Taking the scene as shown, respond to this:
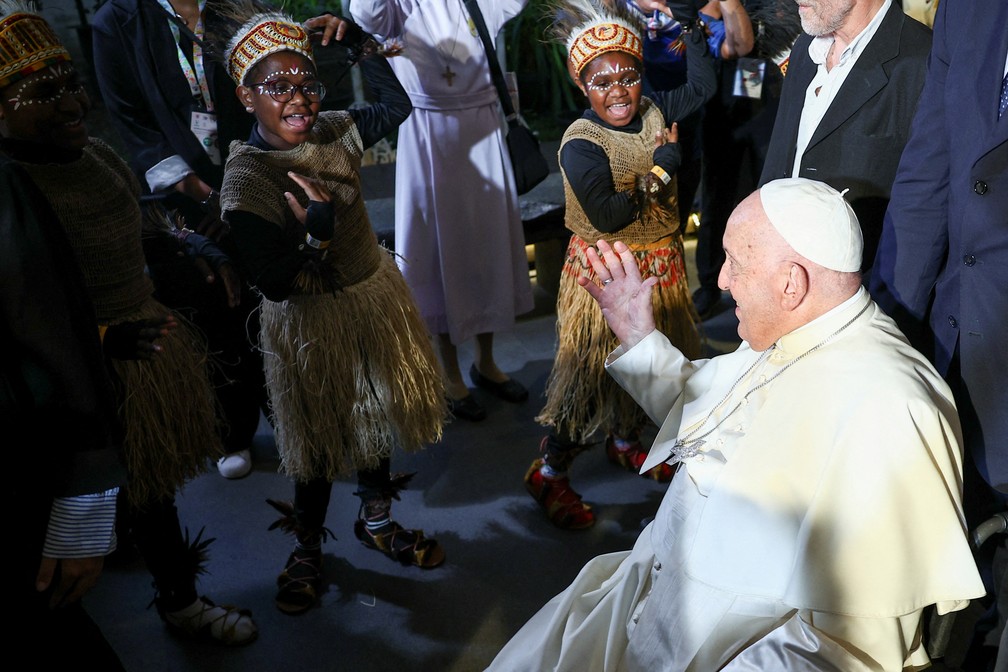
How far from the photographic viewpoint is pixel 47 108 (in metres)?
1.81

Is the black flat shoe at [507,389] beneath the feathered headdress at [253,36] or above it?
beneath

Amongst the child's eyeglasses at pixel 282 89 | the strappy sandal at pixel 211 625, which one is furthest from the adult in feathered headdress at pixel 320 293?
the strappy sandal at pixel 211 625

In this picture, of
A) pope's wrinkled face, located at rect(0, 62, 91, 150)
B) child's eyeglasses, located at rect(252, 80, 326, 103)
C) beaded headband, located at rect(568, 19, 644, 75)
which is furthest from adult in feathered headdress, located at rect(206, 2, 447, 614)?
beaded headband, located at rect(568, 19, 644, 75)

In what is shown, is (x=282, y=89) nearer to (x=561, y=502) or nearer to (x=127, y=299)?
(x=127, y=299)

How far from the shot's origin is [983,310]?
1781mm

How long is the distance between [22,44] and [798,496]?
1.79 meters

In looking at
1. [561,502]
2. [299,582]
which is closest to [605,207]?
[561,502]

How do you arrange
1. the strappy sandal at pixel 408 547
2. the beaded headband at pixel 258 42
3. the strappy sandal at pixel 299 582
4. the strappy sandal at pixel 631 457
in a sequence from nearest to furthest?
the beaded headband at pixel 258 42 < the strappy sandal at pixel 299 582 < the strappy sandal at pixel 408 547 < the strappy sandal at pixel 631 457

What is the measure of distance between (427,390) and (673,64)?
1949 mm

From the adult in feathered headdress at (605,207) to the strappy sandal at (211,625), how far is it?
3.31ft

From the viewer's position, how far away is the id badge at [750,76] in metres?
3.45

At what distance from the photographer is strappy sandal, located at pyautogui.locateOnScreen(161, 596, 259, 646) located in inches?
92.8

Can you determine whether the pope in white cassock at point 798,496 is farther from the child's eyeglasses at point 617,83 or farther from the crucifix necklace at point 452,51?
the crucifix necklace at point 452,51

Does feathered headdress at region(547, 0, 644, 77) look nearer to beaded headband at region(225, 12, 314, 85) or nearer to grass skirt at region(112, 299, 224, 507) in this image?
beaded headband at region(225, 12, 314, 85)
